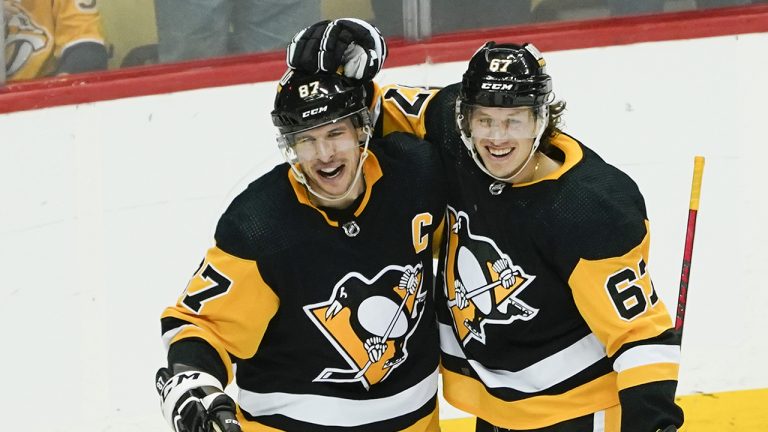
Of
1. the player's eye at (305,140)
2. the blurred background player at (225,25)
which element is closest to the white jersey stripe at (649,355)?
the player's eye at (305,140)

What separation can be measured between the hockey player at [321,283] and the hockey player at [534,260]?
2.8 inches

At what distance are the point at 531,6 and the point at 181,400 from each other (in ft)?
6.23

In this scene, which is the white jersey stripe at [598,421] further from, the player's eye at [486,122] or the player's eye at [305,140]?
the player's eye at [305,140]

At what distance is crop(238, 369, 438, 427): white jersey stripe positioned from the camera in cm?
246

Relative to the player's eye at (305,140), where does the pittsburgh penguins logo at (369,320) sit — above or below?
below

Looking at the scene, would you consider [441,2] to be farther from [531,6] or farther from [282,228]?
[282,228]

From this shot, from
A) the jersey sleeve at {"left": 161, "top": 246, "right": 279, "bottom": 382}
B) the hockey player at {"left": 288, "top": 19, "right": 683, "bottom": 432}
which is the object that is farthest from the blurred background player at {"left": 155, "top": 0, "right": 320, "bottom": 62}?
the jersey sleeve at {"left": 161, "top": 246, "right": 279, "bottom": 382}

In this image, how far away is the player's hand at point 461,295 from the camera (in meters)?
2.45

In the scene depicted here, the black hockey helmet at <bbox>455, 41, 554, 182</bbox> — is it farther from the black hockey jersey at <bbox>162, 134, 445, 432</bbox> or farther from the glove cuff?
the glove cuff

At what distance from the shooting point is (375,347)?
2.42m

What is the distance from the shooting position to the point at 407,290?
2426 mm

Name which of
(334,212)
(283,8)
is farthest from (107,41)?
(334,212)

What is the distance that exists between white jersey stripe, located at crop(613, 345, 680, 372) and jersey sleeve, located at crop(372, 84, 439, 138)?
63 centimetres

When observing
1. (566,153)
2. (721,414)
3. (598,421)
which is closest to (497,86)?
(566,153)
